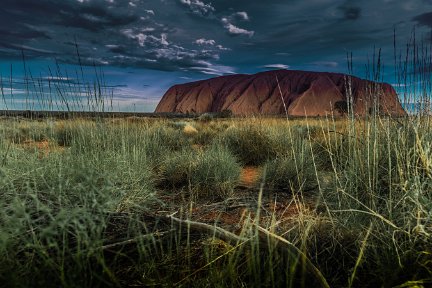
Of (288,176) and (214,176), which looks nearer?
(214,176)

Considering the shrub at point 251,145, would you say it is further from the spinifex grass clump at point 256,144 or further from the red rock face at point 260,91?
the red rock face at point 260,91

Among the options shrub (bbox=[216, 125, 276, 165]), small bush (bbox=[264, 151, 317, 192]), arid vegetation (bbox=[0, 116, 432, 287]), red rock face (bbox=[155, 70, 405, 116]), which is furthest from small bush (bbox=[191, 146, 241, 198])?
red rock face (bbox=[155, 70, 405, 116])

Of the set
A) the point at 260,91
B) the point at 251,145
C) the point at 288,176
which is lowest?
the point at 288,176

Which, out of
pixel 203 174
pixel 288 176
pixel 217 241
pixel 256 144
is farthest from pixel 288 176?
pixel 256 144

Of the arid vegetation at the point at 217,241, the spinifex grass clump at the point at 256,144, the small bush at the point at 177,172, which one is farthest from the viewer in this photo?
the spinifex grass clump at the point at 256,144

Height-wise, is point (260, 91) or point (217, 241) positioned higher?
point (260, 91)

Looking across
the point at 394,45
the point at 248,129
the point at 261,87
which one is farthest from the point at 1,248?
the point at 261,87

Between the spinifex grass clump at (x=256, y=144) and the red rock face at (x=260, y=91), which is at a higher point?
the red rock face at (x=260, y=91)

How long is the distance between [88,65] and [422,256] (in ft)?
13.3

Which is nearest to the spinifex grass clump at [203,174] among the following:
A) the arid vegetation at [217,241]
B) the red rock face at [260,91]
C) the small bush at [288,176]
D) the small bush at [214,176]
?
the small bush at [214,176]

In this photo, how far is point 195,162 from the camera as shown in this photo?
14.3 ft

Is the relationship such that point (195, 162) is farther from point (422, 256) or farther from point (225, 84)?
point (225, 84)

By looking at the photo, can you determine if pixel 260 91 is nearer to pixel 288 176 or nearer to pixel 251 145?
pixel 251 145

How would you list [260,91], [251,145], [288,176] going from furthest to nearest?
[260,91] → [251,145] → [288,176]
